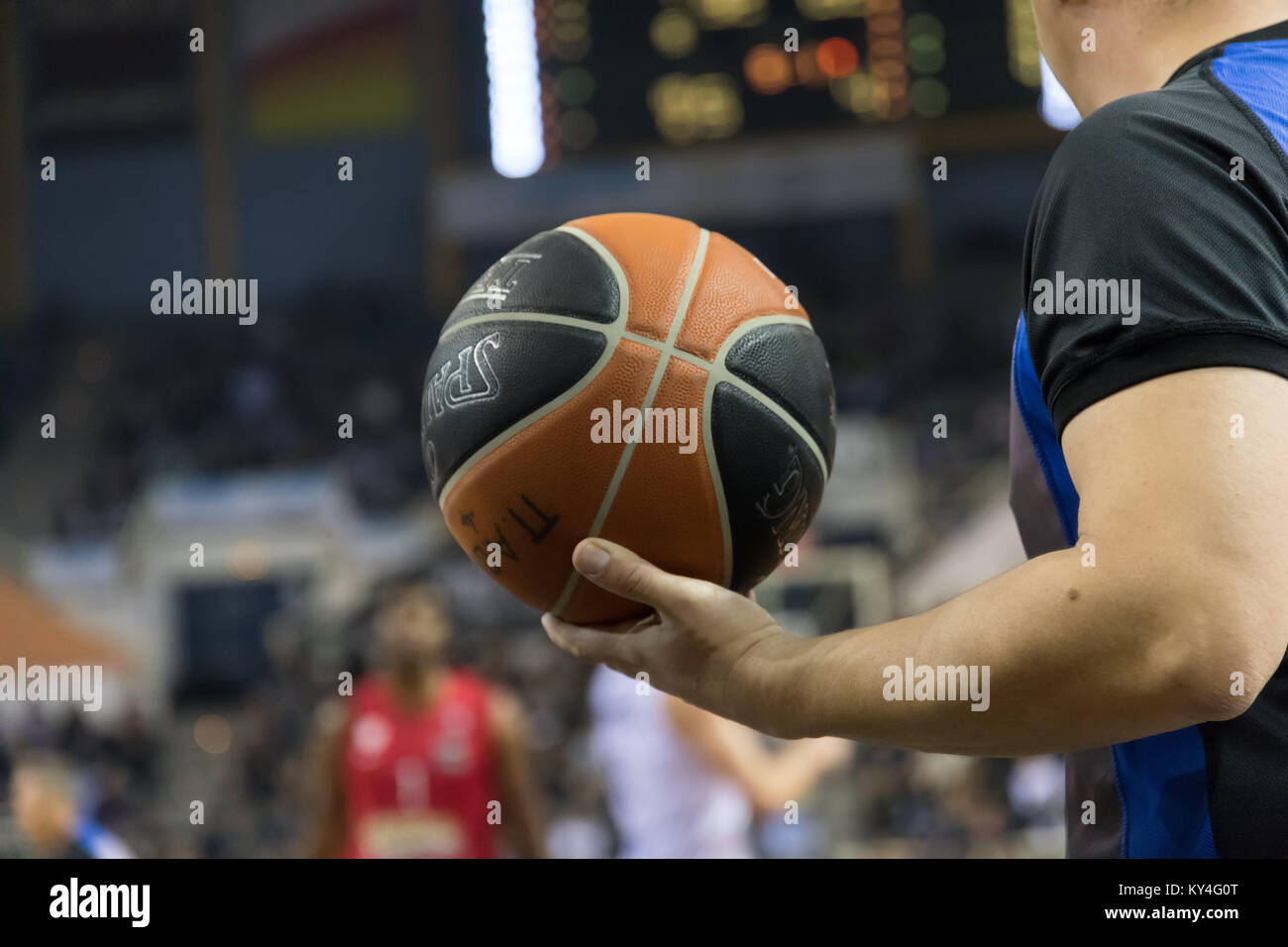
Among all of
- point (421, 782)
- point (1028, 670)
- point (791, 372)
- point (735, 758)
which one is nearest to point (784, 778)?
point (735, 758)

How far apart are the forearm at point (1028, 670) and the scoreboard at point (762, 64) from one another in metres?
8.50

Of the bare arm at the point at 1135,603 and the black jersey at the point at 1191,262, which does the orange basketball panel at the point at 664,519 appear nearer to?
the bare arm at the point at 1135,603

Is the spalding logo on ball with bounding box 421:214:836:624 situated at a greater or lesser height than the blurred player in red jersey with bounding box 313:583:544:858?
greater

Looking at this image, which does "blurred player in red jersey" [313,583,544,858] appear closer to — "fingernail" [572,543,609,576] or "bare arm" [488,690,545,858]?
"bare arm" [488,690,545,858]

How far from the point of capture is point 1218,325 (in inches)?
32.8

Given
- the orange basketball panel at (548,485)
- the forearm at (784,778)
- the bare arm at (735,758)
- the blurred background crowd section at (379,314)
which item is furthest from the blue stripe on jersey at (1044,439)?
the blurred background crowd section at (379,314)

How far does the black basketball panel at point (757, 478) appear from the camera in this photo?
140cm

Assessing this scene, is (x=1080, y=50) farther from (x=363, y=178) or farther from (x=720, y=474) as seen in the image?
(x=363, y=178)

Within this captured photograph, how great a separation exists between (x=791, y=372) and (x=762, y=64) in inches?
328

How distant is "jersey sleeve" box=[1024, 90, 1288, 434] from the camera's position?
0.84 m

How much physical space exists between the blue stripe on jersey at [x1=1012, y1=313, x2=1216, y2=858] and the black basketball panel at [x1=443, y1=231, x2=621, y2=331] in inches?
18.9

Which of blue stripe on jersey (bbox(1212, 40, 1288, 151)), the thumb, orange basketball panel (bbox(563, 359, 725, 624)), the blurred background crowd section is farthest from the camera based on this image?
the blurred background crowd section

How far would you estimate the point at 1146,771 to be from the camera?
115 centimetres

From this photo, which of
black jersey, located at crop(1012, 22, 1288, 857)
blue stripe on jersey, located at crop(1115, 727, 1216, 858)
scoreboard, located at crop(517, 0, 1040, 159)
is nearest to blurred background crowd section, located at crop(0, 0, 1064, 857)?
scoreboard, located at crop(517, 0, 1040, 159)
